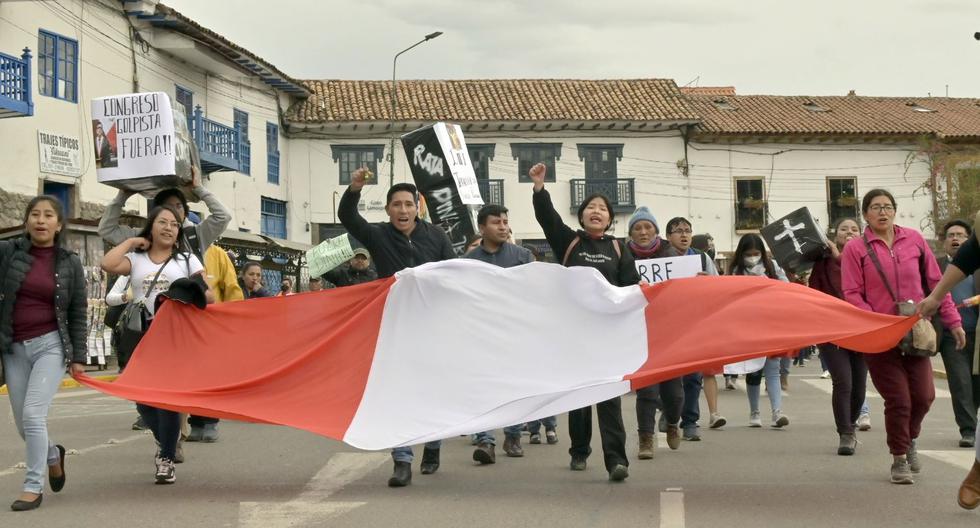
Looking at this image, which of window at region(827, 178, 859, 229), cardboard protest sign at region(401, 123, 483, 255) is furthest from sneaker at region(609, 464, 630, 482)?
window at region(827, 178, 859, 229)

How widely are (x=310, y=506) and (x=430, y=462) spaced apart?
5.95ft

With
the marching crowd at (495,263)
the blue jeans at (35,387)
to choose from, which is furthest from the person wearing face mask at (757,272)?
the blue jeans at (35,387)

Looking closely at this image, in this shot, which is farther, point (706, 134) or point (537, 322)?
point (706, 134)

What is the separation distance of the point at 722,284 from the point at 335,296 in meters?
2.59

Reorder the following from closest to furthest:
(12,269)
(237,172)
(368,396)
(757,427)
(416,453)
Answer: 1. (12,269)
2. (368,396)
3. (416,453)
4. (757,427)
5. (237,172)

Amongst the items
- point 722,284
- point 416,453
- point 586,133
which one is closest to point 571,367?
point 722,284

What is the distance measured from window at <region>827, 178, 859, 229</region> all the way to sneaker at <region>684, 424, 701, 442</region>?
41.7 metres

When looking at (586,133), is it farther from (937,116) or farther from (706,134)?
(937,116)

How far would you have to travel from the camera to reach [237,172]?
41281mm

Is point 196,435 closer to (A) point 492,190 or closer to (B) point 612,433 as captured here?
(B) point 612,433

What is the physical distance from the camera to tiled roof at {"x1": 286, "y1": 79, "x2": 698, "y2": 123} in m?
49.3

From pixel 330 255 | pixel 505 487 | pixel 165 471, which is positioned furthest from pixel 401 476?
pixel 330 255

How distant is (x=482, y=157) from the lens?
1970 inches

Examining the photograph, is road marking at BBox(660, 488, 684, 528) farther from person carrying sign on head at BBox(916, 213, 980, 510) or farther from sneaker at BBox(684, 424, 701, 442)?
sneaker at BBox(684, 424, 701, 442)
